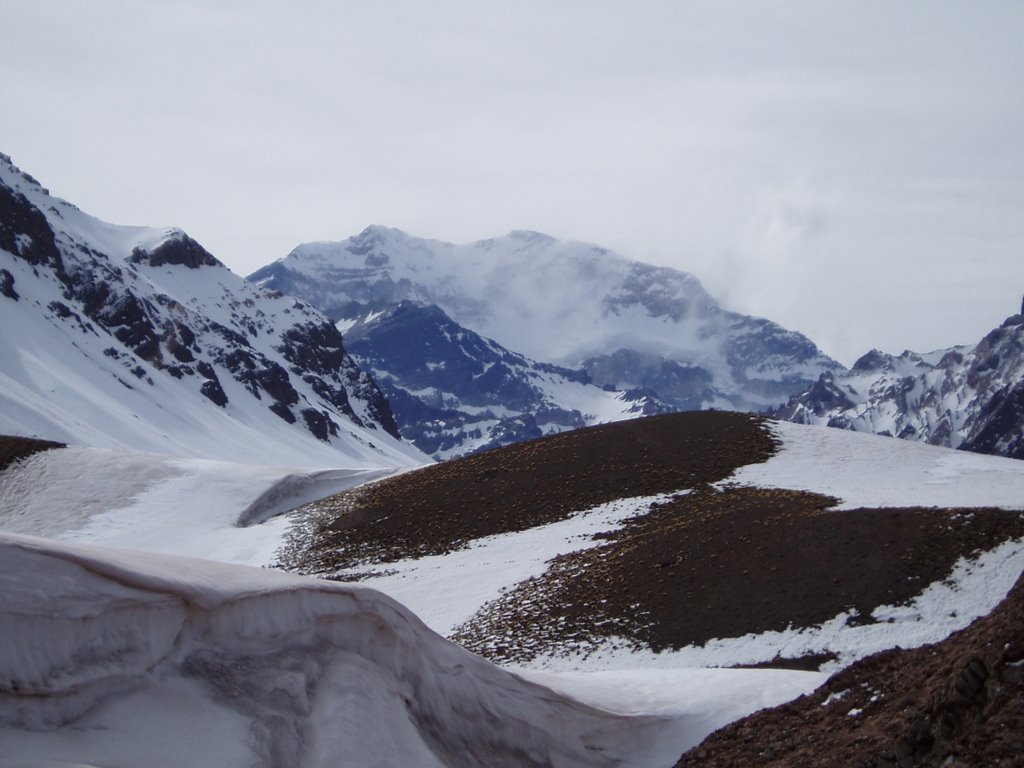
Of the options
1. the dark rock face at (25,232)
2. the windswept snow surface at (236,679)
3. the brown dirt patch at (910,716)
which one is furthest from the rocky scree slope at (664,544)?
the dark rock face at (25,232)

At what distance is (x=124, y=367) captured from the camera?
138m

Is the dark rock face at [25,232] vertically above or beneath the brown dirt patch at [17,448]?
above

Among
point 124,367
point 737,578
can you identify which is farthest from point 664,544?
point 124,367

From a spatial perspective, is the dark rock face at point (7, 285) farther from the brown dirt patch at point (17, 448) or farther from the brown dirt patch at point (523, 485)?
the brown dirt patch at point (523, 485)

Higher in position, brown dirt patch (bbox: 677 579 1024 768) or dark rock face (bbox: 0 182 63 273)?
dark rock face (bbox: 0 182 63 273)

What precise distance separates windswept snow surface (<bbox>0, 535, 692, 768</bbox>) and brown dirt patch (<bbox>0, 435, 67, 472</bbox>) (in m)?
47.9

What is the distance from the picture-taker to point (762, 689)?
51.3ft

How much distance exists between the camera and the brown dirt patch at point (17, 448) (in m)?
54.9

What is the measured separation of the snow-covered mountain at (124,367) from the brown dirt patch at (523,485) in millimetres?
50298

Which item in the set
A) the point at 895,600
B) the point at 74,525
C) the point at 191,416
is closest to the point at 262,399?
the point at 191,416

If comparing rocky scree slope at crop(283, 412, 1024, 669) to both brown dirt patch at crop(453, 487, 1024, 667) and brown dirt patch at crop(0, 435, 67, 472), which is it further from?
brown dirt patch at crop(0, 435, 67, 472)

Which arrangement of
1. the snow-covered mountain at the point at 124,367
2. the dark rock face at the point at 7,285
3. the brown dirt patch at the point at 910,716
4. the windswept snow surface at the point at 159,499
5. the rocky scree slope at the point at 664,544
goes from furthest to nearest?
the dark rock face at the point at 7,285 < the snow-covered mountain at the point at 124,367 < the windswept snow surface at the point at 159,499 < the rocky scree slope at the point at 664,544 < the brown dirt patch at the point at 910,716

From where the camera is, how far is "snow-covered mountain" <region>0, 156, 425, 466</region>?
10831 centimetres

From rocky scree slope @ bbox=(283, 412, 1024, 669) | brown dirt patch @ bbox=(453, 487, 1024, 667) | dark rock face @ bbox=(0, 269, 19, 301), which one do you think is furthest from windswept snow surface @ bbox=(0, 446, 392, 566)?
dark rock face @ bbox=(0, 269, 19, 301)
